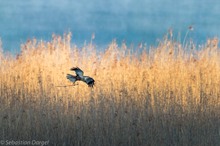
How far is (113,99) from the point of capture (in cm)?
757

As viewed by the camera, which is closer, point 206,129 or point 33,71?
point 206,129

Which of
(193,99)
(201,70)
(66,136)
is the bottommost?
(66,136)

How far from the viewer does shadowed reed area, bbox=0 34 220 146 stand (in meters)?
6.75

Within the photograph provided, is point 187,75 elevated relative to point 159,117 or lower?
elevated

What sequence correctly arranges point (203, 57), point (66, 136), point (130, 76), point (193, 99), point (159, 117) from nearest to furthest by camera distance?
point (66, 136), point (159, 117), point (193, 99), point (130, 76), point (203, 57)

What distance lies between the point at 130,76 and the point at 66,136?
7.42ft

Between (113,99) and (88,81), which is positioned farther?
(113,99)

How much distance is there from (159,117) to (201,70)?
214 cm

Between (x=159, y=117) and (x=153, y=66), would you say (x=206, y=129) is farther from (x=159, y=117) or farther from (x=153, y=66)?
(x=153, y=66)

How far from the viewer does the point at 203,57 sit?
9.10 metres

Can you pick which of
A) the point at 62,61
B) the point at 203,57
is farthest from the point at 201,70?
the point at 62,61

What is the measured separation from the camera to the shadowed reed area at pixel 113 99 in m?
6.75

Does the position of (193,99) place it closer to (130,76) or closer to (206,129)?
(206,129)

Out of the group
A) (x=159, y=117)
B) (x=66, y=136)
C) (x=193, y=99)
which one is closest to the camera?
(x=66, y=136)
